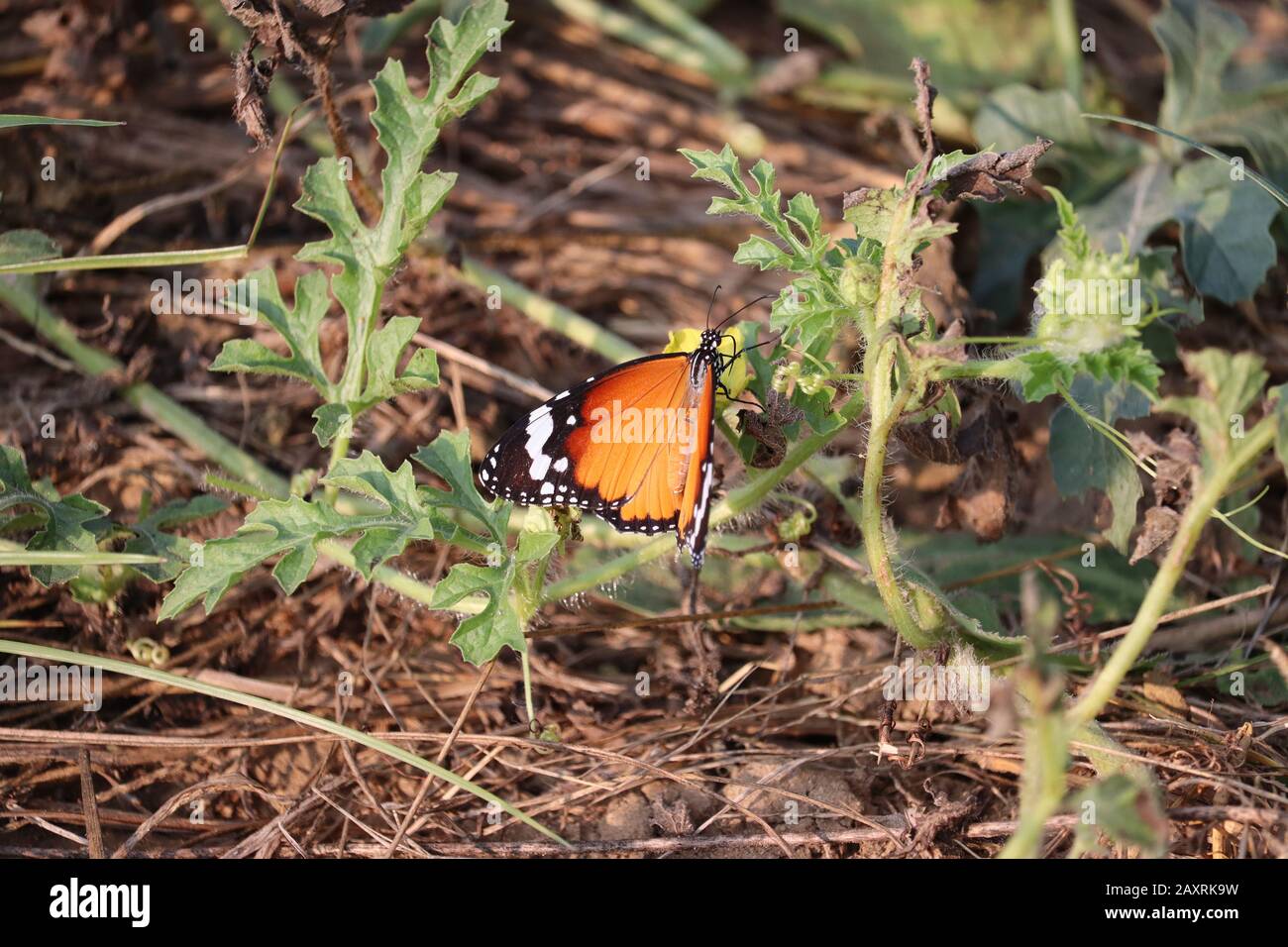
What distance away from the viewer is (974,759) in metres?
2.62

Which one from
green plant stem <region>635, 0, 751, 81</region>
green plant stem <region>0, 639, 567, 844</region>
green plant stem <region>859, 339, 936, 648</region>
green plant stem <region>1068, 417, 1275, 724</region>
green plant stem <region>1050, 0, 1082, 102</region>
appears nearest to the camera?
green plant stem <region>1068, 417, 1275, 724</region>

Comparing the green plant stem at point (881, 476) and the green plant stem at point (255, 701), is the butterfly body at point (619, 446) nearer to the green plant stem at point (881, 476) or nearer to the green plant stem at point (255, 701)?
the green plant stem at point (881, 476)

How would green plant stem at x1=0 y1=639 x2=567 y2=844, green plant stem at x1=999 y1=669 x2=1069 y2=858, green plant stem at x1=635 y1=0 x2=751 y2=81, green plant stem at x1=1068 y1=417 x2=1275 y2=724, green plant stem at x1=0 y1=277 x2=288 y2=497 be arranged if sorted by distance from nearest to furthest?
1. green plant stem at x1=999 y1=669 x2=1069 y2=858
2. green plant stem at x1=1068 y1=417 x2=1275 y2=724
3. green plant stem at x1=0 y1=639 x2=567 y2=844
4. green plant stem at x1=0 y1=277 x2=288 y2=497
5. green plant stem at x1=635 y1=0 x2=751 y2=81

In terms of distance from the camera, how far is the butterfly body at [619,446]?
7.73 feet

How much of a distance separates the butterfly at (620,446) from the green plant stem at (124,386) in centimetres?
113

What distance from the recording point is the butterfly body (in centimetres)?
236

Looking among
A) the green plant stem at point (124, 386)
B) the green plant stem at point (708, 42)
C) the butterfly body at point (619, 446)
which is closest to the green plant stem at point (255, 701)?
the butterfly body at point (619, 446)

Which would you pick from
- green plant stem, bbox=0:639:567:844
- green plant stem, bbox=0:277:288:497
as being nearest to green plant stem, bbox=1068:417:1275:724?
green plant stem, bbox=0:639:567:844

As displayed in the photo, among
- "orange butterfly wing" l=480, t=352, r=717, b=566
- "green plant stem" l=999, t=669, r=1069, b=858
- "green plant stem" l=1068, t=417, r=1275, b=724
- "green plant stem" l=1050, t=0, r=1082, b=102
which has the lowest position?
"green plant stem" l=999, t=669, r=1069, b=858

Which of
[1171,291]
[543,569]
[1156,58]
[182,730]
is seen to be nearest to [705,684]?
[543,569]

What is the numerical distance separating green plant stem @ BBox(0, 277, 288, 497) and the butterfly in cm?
113

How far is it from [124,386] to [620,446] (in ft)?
5.83

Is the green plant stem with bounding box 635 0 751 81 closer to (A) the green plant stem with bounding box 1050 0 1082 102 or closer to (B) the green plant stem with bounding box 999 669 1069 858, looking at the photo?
(A) the green plant stem with bounding box 1050 0 1082 102

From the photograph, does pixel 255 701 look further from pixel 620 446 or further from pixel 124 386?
pixel 124 386
